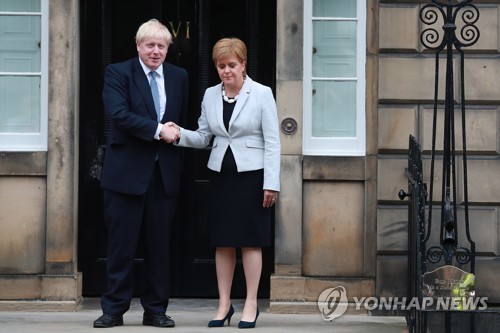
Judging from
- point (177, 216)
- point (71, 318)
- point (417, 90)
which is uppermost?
point (417, 90)

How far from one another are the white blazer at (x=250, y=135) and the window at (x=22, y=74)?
1791 mm

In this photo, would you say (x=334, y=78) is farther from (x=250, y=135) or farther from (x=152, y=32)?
(x=152, y=32)

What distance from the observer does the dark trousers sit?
8.98 m

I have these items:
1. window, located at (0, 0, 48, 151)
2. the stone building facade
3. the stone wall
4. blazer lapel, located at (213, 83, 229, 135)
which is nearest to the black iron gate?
the stone building facade

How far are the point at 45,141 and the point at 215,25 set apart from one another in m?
1.66

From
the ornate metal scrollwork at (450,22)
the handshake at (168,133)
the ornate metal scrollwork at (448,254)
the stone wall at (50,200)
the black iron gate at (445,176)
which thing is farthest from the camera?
the stone wall at (50,200)

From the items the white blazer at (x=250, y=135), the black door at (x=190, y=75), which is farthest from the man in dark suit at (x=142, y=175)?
the black door at (x=190, y=75)

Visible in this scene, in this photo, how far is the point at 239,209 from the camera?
8.96 m

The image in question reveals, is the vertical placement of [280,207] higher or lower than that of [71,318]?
higher

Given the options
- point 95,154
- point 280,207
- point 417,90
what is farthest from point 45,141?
point 417,90

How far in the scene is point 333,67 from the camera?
10312mm

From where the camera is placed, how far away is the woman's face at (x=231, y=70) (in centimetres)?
887

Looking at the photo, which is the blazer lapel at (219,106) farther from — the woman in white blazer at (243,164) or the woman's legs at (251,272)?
the woman's legs at (251,272)

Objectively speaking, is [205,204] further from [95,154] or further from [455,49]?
[455,49]
